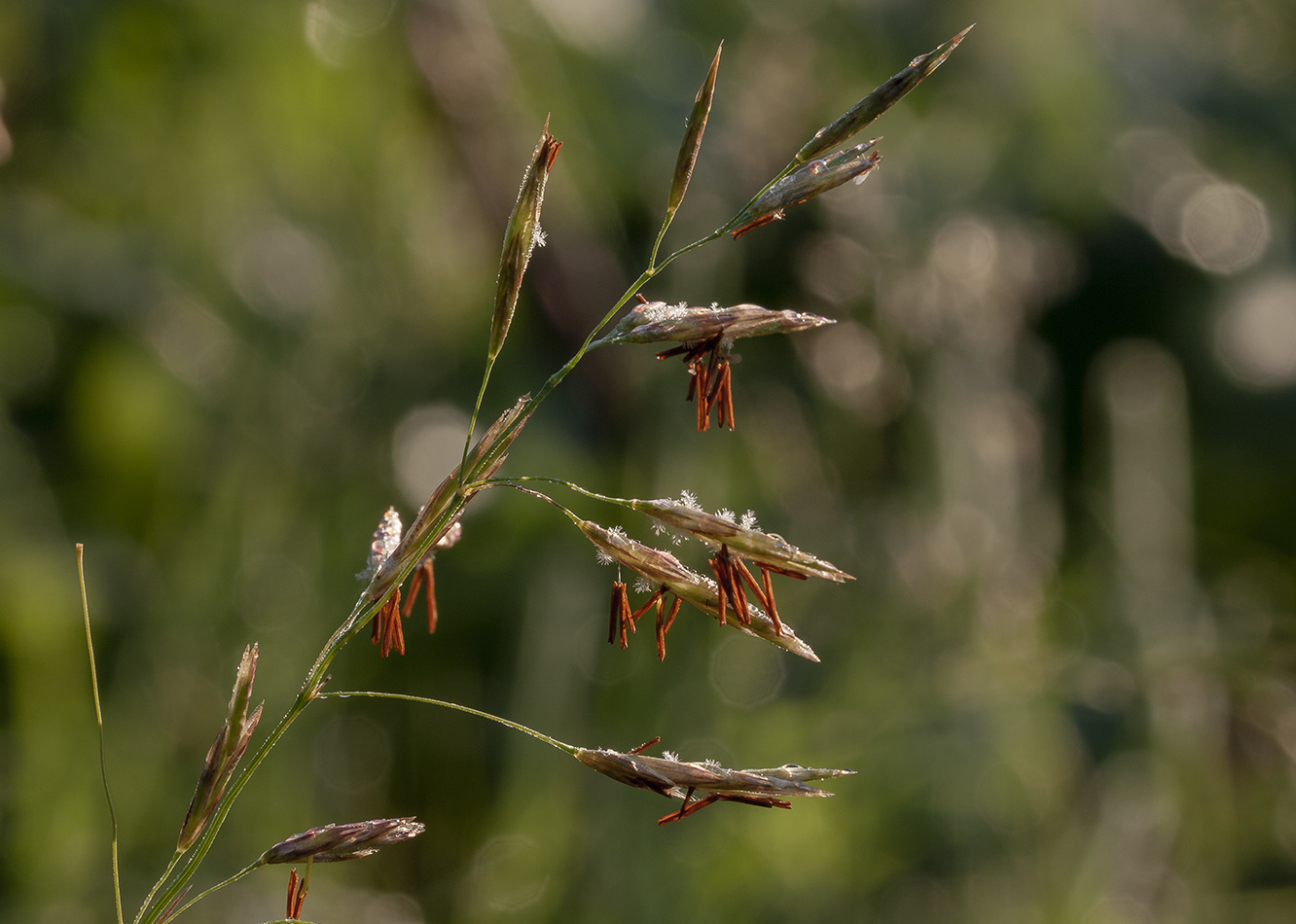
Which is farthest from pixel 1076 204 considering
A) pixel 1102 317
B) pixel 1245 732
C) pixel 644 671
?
pixel 644 671

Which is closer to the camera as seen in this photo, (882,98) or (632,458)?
(882,98)

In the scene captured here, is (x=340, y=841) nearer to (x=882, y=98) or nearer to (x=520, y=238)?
(x=520, y=238)

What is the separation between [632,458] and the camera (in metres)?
1.52

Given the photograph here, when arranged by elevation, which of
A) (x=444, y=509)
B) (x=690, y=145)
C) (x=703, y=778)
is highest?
(x=690, y=145)

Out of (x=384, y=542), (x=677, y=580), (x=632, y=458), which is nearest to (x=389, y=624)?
(x=384, y=542)

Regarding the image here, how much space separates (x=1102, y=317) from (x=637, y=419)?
1.16m

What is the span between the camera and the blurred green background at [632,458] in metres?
1.25

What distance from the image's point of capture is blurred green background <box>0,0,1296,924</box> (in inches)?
49.3

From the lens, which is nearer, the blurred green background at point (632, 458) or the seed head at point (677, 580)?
the seed head at point (677, 580)

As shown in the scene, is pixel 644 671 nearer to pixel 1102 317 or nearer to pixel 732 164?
pixel 732 164

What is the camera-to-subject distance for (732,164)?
175 cm

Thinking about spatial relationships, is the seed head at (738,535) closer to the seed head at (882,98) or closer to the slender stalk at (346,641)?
the slender stalk at (346,641)

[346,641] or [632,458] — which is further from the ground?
[346,641]

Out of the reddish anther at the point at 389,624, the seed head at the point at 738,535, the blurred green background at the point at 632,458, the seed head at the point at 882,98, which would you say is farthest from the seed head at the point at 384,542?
the blurred green background at the point at 632,458
